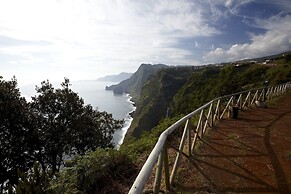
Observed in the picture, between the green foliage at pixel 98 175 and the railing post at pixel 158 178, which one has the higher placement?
the railing post at pixel 158 178

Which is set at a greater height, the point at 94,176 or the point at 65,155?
the point at 94,176

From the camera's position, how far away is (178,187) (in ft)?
15.2

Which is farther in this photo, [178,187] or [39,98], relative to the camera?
[39,98]

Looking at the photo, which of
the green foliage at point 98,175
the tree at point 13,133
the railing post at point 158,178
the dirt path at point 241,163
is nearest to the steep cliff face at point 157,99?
the tree at point 13,133

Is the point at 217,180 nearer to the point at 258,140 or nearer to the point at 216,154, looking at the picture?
the point at 216,154

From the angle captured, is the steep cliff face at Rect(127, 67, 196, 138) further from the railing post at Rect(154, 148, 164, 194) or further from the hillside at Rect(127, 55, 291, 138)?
the railing post at Rect(154, 148, 164, 194)

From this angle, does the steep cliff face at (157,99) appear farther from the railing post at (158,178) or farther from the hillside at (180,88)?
the railing post at (158,178)

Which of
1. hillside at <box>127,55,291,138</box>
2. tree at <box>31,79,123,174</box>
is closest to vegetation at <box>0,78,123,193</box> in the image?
tree at <box>31,79,123,174</box>

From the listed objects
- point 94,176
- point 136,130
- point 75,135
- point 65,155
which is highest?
point 94,176

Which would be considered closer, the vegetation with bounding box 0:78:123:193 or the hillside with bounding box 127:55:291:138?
the vegetation with bounding box 0:78:123:193

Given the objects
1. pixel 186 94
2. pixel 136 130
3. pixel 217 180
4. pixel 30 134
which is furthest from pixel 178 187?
pixel 136 130

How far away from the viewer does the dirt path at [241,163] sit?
4664mm

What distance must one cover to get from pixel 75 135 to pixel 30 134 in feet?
13.6

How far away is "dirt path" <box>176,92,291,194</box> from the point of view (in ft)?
15.3
